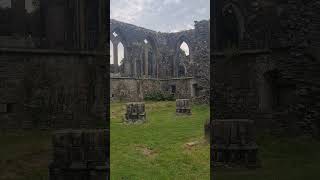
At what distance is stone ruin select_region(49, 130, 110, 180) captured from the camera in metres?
4.96

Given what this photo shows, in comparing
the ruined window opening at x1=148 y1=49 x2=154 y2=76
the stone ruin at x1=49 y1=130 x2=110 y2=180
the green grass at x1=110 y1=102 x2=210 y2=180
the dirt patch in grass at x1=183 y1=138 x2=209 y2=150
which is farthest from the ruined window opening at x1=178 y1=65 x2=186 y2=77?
the stone ruin at x1=49 y1=130 x2=110 y2=180

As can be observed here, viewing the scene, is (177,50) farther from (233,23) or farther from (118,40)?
(233,23)

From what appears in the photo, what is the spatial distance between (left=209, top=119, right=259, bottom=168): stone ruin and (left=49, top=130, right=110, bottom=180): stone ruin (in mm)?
1352

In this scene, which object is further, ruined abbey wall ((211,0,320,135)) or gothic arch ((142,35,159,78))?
gothic arch ((142,35,159,78))

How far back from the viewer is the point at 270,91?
16.5 ft

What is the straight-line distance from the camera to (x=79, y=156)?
4.97 metres

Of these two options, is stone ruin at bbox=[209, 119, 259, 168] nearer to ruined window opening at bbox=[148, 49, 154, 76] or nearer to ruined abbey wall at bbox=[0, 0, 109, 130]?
ruined abbey wall at bbox=[0, 0, 109, 130]

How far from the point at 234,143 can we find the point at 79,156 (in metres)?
1.92

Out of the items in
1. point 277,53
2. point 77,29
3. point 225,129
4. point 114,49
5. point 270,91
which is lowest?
point 225,129

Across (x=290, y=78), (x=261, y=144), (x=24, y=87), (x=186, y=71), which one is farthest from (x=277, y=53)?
(x=186, y=71)

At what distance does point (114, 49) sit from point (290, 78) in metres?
27.0

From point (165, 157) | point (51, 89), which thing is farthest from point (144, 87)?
point (51, 89)

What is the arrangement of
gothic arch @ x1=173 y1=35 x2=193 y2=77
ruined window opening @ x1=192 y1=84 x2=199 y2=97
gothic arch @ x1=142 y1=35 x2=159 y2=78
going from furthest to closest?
1. gothic arch @ x1=173 y1=35 x2=193 y2=77
2. gothic arch @ x1=142 y1=35 x2=159 y2=78
3. ruined window opening @ x1=192 y1=84 x2=199 y2=97

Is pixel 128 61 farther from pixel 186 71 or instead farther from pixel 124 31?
pixel 186 71
